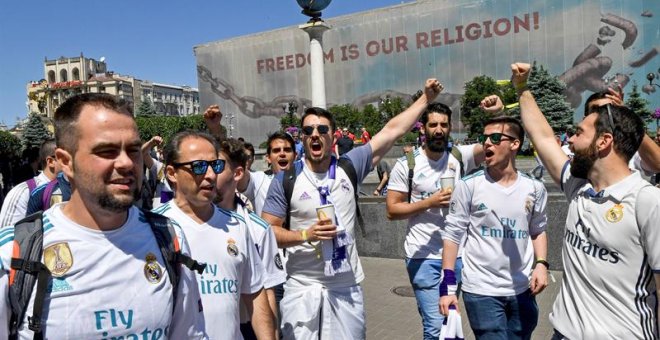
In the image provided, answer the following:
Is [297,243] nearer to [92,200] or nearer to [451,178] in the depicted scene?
[451,178]

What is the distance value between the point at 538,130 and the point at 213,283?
2.30 meters

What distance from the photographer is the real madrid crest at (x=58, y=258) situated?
5.75 feet

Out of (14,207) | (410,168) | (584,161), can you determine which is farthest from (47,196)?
(584,161)

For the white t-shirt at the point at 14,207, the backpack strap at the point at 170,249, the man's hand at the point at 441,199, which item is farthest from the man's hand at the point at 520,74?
the white t-shirt at the point at 14,207

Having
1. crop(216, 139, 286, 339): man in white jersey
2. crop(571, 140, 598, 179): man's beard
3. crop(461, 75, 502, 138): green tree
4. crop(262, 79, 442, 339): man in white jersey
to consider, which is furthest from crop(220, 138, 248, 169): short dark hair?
crop(461, 75, 502, 138): green tree

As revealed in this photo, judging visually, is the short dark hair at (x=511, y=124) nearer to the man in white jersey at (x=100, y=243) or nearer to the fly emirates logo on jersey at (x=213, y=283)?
the fly emirates logo on jersey at (x=213, y=283)

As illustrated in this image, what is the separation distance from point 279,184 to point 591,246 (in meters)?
2.11

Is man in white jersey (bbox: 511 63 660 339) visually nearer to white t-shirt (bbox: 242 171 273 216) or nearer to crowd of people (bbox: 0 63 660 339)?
crowd of people (bbox: 0 63 660 339)

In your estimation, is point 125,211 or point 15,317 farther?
point 125,211

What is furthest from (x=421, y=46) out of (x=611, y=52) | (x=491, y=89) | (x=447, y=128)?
(x=447, y=128)

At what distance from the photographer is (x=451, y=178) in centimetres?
425

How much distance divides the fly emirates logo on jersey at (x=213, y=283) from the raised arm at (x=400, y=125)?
6.74 feet

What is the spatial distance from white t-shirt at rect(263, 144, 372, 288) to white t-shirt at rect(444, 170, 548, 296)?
2.51ft

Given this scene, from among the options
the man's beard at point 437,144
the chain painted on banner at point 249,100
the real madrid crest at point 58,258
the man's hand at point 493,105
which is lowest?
the real madrid crest at point 58,258
